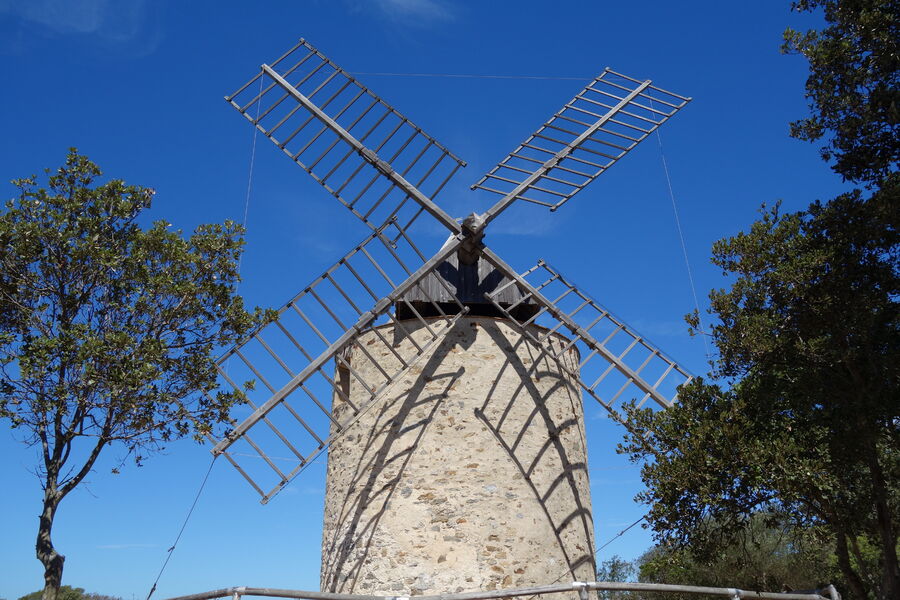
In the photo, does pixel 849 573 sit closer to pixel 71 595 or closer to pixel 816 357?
pixel 816 357

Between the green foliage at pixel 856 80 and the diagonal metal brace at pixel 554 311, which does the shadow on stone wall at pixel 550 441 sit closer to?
the diagonal metal brace at pixel 554 311

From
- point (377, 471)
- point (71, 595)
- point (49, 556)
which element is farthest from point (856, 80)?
point (71, 595)

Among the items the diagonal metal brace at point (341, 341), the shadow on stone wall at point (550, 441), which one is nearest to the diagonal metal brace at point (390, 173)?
the diagonal metal brace at point (341, 341)

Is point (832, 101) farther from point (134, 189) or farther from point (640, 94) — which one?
point (134, 189)

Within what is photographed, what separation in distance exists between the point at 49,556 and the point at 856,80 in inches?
356

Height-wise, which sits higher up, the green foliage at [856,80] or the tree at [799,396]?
the green foliage at [856,80]

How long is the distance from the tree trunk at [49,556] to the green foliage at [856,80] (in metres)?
8.57

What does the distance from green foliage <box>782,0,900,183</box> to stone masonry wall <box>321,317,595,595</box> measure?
177 inches

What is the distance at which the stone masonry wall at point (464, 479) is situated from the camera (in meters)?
8.38

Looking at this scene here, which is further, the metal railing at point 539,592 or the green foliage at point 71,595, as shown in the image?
the green foliage at point 71,595

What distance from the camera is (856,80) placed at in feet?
21.8

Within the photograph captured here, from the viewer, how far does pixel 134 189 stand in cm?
823

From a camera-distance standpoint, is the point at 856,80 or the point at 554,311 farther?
the point at 554,311

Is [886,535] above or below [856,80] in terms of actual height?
below
